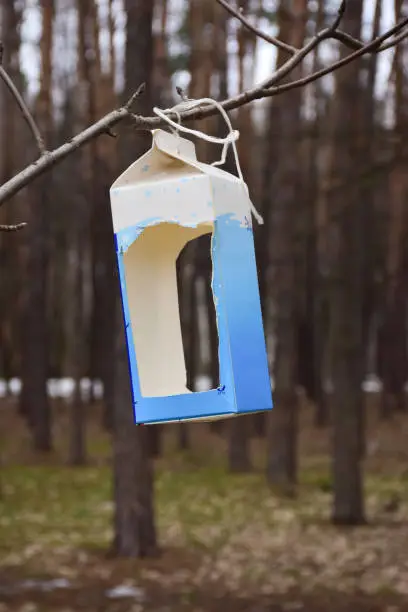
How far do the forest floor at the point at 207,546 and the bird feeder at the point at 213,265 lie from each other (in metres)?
6.12

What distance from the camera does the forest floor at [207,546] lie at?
8.56 meters

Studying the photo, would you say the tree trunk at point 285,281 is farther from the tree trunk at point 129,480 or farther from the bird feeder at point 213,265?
the bird feeder at point 213,265

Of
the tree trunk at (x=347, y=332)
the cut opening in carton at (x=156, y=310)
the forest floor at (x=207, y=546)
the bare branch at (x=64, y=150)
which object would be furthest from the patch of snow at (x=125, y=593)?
the bare branch at (x=64, y=150)

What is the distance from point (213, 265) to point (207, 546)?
880cm

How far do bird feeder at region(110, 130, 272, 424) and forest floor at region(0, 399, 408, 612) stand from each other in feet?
20.1

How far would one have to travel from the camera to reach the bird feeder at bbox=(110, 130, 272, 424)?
2365 mm

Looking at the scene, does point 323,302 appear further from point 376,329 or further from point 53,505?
point 53,505

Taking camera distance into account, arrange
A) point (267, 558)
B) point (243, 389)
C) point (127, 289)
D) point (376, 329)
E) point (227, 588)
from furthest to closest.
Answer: point (376, 329)
point (267, 558)
point (227, 588)
point (127, 289)
point (243, 389)

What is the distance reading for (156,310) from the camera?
271 centimetres

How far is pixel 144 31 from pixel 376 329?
23571mm

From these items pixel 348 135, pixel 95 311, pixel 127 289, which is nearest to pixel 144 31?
pixel 348 135

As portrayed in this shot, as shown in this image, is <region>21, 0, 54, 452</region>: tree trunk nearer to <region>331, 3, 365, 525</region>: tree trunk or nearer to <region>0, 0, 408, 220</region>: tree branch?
<region>331, 3, 365, 525</region>: tree trunk

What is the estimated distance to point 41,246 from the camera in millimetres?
19703

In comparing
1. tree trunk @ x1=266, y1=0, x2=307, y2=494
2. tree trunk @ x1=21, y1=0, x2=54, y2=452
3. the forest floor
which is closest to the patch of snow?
the forest floor
